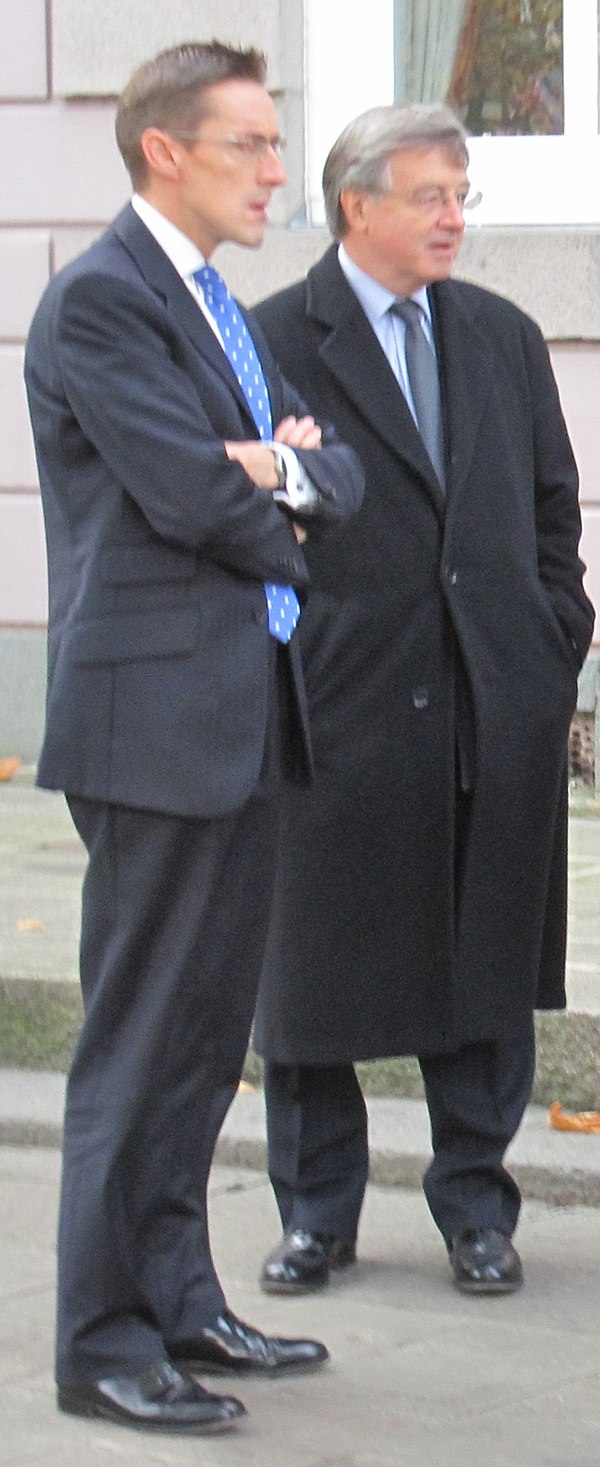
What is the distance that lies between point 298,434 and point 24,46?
5.42 meters

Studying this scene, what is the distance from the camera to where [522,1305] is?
12.8ft

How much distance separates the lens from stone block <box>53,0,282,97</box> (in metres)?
8.18

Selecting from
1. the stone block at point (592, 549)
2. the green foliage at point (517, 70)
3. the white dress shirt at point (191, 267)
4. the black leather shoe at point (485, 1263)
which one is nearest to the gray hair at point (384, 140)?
the white dress shirt at point (191, 267)

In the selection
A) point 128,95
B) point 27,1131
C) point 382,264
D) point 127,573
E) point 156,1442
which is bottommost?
point 27,1131

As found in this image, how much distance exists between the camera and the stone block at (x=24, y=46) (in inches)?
329

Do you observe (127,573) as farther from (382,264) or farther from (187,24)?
(187,24)

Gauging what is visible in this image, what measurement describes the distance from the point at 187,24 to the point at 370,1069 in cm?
438

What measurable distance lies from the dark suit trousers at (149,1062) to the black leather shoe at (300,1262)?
57 cm

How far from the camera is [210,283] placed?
11.0 feet

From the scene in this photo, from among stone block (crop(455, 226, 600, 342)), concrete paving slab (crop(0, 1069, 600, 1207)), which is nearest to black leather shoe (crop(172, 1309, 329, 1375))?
concrete paving slab (crop(0, 1069, 600, 1207))

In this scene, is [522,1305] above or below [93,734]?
below

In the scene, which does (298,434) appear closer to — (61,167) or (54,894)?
(54,894)

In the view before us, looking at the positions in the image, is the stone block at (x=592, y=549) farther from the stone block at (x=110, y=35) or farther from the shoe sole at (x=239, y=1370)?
the shoe sole at (x=239, y=1370)

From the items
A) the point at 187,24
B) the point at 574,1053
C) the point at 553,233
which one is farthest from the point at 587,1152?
the point at 187,24
